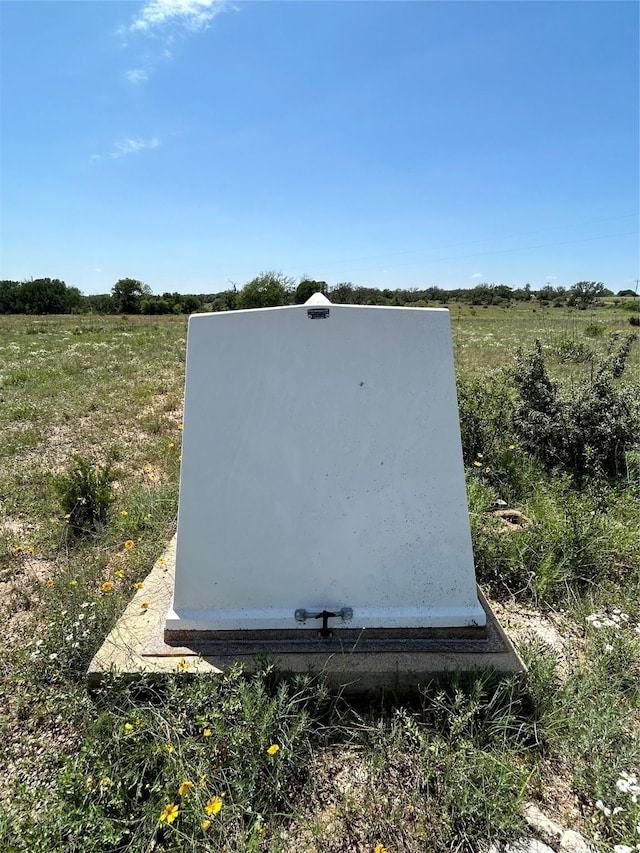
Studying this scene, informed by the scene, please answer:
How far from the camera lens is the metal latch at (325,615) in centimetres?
214

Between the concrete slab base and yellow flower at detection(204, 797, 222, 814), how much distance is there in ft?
1.62

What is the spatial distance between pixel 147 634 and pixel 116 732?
48 cm

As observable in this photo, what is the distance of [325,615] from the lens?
2.13 m

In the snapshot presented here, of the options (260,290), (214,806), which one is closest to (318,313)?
(214,806)

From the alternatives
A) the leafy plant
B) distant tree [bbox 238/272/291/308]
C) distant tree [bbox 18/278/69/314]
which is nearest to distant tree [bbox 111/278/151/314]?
distant tree [bbox 18/278/69/314]

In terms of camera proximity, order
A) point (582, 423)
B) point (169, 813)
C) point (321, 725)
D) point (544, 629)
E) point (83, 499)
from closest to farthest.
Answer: point (169, 813) < point (321, 725) < point (544, 629) < point (83, 499) < point (582, 423)

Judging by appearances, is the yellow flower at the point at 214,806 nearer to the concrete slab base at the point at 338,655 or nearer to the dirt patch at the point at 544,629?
the concrete slab base at the point at 338,655

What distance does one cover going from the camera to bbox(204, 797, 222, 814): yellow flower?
1.52m

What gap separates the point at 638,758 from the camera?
Result: 5.90 ft

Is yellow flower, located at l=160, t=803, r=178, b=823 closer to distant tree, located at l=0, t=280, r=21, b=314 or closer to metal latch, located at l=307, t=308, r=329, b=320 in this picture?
metal latch, located at l=307, t=308, r=329, b=320

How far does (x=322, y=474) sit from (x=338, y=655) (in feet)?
2.73

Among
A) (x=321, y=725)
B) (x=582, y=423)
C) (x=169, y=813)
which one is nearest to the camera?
(x=169, y=813)

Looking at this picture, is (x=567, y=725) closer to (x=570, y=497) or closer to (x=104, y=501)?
(x=570, y=497)

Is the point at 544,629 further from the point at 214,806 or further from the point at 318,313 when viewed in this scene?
the point at 318,313
